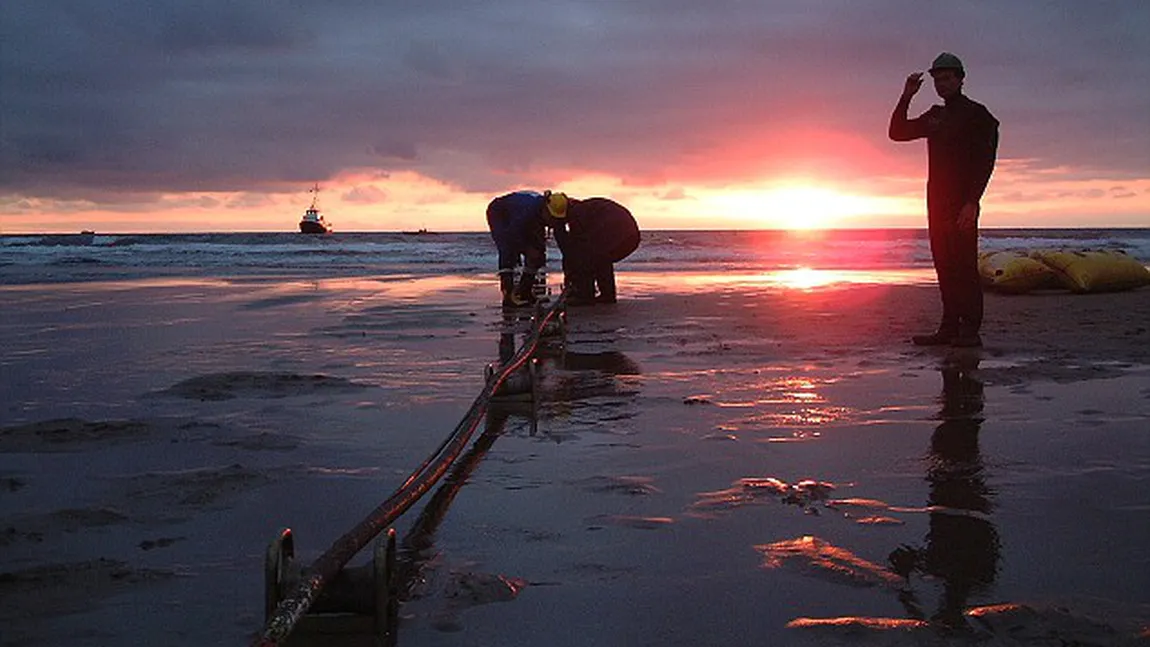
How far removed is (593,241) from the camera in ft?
35.5

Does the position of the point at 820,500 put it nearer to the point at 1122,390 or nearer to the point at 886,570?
the point at 886,570

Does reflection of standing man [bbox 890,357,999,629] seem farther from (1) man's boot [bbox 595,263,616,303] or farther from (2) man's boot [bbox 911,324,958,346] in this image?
(1) man's boot [bbox 595,263,616,303]

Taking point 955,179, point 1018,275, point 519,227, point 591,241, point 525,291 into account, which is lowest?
point 525,291

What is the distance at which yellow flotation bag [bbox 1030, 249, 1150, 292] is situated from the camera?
37.0ft

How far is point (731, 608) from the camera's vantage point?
2129 mm

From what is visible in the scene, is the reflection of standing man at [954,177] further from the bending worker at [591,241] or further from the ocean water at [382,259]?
the ocean water at [382,259]

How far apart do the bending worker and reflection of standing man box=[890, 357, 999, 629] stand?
688cm

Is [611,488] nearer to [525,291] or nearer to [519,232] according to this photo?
[519,232]

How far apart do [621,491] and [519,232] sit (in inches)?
299

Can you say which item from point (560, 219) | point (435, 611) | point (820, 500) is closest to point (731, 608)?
point (435, 611)

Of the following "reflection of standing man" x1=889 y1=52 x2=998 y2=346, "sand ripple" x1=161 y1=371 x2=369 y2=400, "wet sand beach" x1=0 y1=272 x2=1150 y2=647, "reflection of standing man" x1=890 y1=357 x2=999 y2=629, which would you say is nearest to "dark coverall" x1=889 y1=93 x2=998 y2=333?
"reflection of standing man" x1=889 y1=52 x2=998 y2=346

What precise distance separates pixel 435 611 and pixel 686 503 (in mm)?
1032


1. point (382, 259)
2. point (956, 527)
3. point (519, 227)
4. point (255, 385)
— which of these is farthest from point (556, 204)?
point (382, 259)

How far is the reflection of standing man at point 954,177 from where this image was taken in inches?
250
